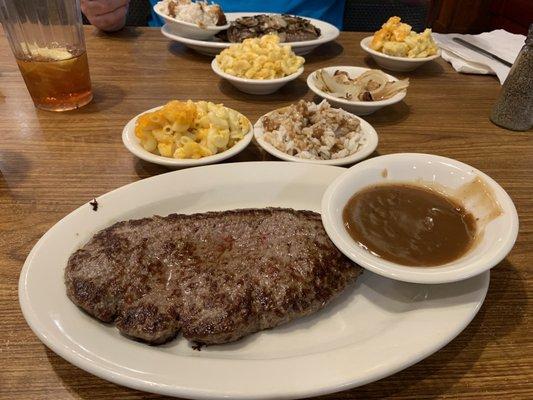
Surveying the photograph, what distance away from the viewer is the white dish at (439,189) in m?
1.19

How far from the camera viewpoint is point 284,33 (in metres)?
3.35

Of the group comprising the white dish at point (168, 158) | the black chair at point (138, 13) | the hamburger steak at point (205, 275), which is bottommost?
the black chair at point (138, 13)

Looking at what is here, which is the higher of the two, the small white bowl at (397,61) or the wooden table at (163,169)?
the small white bowl at (397,61)

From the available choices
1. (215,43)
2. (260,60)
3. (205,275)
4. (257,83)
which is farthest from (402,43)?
(205,275)

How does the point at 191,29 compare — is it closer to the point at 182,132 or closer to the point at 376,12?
the point at 182,132

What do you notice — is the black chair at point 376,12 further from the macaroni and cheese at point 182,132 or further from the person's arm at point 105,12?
the macaroni and cheese at point 182,132

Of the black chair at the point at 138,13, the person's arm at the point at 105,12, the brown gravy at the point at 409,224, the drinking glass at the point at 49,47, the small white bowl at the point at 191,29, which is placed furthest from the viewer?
the black chair at the point at 138,13

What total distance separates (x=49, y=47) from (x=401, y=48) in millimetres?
2492

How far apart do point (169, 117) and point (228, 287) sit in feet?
3.45

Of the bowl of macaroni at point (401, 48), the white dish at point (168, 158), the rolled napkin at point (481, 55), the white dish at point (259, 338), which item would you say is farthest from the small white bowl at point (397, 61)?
the white dish at point (259, 338)

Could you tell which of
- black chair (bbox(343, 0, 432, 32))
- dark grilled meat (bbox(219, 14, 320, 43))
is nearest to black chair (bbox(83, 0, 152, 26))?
dark grilled meat (bbox(219, 14, 320, 43))

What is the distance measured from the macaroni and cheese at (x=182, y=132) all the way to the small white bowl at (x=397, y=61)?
1.74 m

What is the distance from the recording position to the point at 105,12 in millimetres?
3426

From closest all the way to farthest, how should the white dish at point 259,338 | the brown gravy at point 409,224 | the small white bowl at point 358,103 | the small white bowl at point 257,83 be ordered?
the white dish at point 259,338 < the brown gravy at point 409,224 < the small white bowl at point 358,103 < the small white bowl at point 257,83
